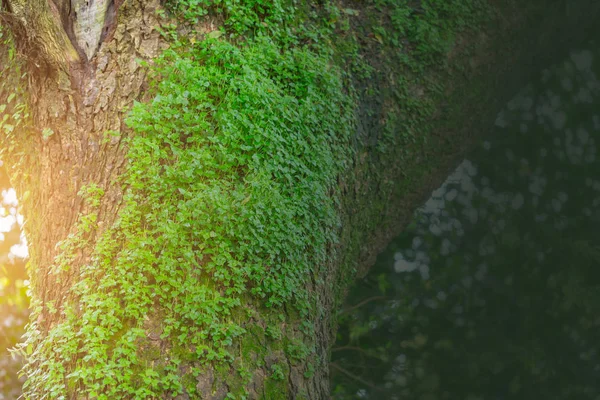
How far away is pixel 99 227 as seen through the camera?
9.02 ft

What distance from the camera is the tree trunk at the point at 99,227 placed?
251 centimetres

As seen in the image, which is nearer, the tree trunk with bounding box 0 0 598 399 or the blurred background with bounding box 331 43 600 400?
the tree trunk with bounding box 0 0 598 399

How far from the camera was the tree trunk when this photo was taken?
251cm

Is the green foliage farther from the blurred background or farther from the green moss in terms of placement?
the blurred background

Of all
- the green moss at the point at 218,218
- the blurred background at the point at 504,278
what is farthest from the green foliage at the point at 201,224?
the blurred background at the point at 504,278

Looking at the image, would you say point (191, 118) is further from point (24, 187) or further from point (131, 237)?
point (24, 187)

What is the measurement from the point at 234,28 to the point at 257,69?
0.83ft

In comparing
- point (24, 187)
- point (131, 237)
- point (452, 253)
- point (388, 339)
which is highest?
point (24, 187)

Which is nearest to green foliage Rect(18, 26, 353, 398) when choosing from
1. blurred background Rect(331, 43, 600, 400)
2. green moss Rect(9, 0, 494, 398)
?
green moss Rect(9, 0, 494, 398)

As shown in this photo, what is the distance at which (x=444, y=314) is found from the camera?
7770 millimetres

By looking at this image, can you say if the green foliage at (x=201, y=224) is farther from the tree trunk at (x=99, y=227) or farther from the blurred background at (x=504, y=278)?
the blurred background at (x=504, y=278)

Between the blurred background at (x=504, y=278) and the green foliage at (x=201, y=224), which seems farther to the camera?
the blurred background at (x=504, y=278)

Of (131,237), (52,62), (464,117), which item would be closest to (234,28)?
(52,62)

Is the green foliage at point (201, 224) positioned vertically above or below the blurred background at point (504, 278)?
above
